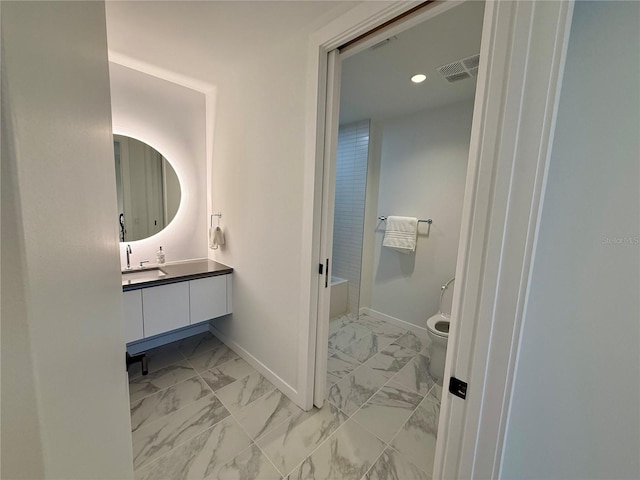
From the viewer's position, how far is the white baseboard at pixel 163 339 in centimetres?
226

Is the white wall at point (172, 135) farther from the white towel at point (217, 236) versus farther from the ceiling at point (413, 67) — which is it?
the ceiling at point (413, 67)

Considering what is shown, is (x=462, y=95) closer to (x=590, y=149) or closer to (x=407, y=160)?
(x=407, y=160)

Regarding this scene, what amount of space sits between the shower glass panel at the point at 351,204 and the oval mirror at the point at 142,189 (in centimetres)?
190

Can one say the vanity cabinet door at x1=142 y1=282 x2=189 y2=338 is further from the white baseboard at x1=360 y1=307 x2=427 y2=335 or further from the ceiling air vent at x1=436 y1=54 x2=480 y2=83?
the ceiling air vent at x1=436 y1=54 x2=480 y2=83

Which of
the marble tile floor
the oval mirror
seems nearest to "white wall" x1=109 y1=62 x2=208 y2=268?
the oval mirror

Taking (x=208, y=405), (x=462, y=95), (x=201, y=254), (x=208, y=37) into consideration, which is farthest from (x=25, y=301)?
(x=462, y=95)

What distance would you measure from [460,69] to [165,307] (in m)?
2.86

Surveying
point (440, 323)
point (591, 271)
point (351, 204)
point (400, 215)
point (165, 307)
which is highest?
point (351, 204)

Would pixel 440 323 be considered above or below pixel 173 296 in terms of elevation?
below

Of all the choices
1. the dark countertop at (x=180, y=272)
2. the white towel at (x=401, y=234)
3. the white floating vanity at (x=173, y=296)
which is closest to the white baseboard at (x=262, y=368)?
the white floating vanity at (x=173, y=296)

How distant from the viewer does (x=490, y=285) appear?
2.13 ft

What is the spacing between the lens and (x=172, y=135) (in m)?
2.27

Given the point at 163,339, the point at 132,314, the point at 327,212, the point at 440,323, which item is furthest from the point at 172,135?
the point at 440,323

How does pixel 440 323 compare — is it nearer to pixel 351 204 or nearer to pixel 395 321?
pixel 395 321
